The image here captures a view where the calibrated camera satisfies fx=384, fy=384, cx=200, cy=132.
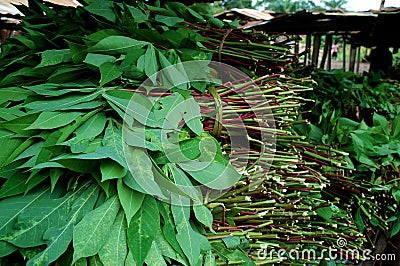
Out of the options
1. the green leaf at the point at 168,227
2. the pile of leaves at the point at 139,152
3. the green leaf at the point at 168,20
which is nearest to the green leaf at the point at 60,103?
the pile of leaves at the point at 139,152

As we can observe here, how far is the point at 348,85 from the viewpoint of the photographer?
8.68ft

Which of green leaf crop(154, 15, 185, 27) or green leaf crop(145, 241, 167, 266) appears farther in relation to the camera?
green leaf crop(154, 15, 185, 27)

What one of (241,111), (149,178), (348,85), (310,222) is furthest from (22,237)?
(348,85)

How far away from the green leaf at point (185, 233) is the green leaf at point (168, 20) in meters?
0.68

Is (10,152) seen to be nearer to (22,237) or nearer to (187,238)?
(22,237)

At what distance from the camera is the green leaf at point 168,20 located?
1279 millimetres

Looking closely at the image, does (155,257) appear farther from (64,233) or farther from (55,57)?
(55,57)

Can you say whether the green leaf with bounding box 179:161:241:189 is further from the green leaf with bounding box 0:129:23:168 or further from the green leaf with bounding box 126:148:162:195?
the green leaf with bounding box 0:129:23:168

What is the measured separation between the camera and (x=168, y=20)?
51.2 inches

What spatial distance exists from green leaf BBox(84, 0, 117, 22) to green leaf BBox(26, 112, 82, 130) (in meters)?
0.50

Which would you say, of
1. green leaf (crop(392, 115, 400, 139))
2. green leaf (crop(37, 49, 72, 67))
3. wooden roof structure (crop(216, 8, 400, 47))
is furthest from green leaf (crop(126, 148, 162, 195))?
wooden roof structure (crop(216, 8, 400, 47))

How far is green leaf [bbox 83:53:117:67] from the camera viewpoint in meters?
1.02

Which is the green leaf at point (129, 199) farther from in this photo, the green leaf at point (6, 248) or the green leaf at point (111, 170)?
the green leaf at point (6, 248)

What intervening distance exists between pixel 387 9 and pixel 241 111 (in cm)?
205
